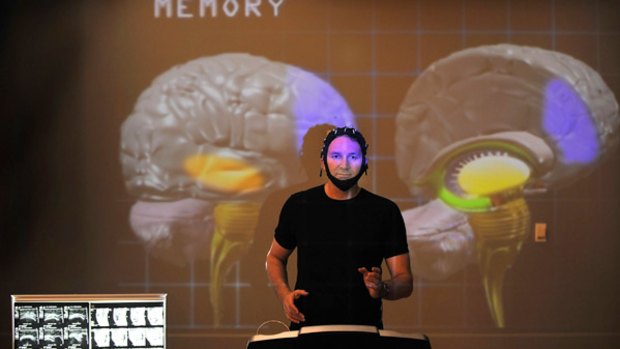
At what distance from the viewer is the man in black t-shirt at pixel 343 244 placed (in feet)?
9.31

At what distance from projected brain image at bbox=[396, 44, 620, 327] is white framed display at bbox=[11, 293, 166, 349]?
2.29m

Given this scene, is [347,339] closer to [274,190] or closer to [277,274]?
[277,274]

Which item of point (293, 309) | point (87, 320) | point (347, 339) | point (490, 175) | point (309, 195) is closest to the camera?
point (347, 339)

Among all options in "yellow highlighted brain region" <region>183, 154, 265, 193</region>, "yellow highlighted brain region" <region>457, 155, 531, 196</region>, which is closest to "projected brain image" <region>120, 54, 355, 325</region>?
"yellow highlighted brain region" <region>183, 154, 265, 193</region>

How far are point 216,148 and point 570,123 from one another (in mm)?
2024

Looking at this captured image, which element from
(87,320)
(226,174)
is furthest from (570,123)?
(87,320)

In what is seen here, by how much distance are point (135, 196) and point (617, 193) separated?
9.00 ft

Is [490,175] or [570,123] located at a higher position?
[570,123]

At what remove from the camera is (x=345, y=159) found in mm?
2891

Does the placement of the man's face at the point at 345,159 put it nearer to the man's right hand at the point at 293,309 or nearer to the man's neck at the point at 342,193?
the man's neck at the point at 342,193

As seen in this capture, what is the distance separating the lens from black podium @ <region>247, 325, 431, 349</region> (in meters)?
1.79

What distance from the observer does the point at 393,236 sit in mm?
2887

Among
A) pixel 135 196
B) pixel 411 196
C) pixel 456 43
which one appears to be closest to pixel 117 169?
pixel 135 196

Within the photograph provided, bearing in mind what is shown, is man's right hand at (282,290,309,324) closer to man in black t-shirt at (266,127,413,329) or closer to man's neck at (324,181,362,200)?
man in black t-shirt at (266,127,413,329)
